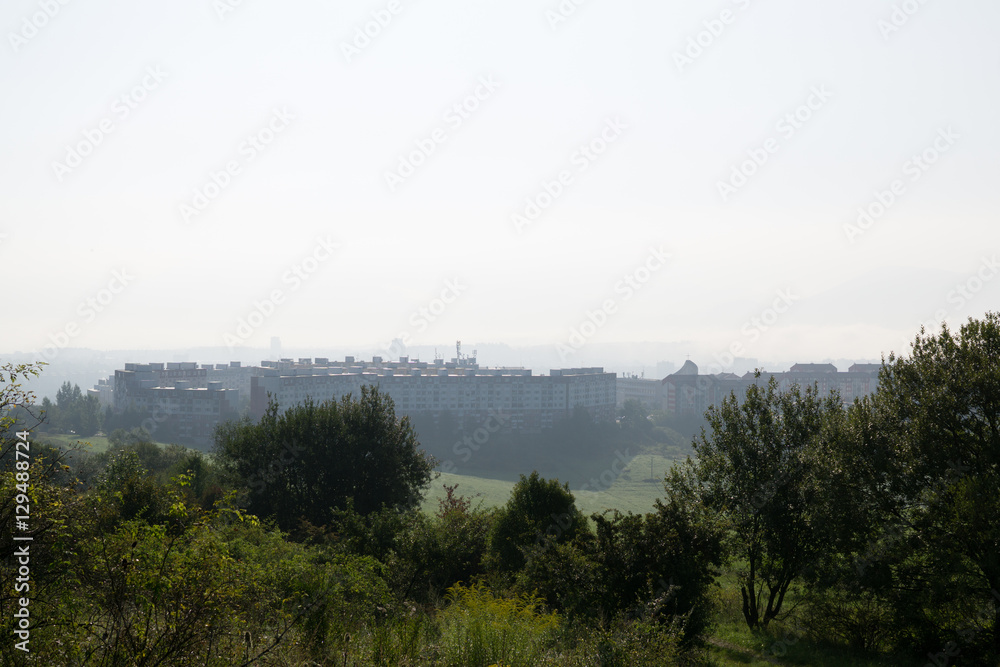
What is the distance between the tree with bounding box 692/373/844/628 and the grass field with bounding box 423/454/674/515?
42844 millimetres

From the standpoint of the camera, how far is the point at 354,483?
1099 inches

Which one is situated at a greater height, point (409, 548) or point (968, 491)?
point (968, 491)

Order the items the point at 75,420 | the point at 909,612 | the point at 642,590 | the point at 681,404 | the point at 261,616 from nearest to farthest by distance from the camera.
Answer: the point at 261,616, the point at 642,590, the point at 909,612, the point at 75,420, the point at 681,404

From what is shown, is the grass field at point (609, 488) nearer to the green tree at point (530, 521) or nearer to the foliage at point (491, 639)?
the green tree at point (530, 521)

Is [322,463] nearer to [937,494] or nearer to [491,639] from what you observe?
[491,639]

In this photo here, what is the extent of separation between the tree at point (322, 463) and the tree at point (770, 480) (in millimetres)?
15342

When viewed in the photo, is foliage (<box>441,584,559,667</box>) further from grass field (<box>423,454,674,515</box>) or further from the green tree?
grass field (<box>423,454,674,515</box>)

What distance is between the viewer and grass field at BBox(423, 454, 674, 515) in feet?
218

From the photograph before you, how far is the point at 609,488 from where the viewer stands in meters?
80.4

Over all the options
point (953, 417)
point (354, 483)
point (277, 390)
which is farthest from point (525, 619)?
point (277, 390)

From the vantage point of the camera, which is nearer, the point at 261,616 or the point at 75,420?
the point at 261,616

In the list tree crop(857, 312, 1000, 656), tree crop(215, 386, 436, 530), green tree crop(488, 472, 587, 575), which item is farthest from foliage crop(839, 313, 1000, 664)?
tree crop(215, 386, 436, 530)

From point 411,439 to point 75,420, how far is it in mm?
93679

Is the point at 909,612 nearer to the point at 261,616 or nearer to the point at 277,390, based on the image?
the point at 261,616
